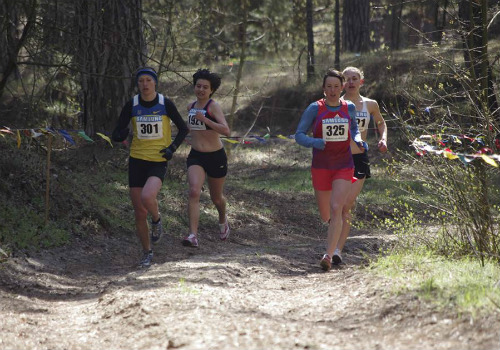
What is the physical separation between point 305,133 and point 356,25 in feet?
66.2

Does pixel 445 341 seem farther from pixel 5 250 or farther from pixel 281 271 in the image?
pixel 5 250

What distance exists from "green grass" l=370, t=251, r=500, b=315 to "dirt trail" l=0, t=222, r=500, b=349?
0.42ft

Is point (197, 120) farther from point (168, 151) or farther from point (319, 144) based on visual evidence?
point (319, 144)

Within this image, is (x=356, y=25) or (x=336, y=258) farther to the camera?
(x=356, y=25)

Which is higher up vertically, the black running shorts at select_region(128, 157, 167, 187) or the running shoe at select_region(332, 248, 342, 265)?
the black running shorts at select_region(128, 157, 167, 187)

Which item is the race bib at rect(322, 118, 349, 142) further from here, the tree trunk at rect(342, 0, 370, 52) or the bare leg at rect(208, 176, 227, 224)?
the tree trunk at rect(342, 0, 370, 52)

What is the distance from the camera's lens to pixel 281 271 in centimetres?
811

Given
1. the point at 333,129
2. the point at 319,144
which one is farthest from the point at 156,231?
the point at 333,129

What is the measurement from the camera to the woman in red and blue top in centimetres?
788

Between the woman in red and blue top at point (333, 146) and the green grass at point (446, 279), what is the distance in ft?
3.07

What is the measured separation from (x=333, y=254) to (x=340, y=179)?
893 millimetres

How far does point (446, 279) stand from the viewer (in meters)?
5.74

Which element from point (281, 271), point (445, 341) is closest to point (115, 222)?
point (281, 271)

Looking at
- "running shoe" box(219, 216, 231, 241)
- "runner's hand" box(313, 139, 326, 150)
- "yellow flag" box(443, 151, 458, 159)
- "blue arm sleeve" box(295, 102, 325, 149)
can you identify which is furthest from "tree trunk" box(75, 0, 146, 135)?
"yellow flag" box(443, 151, 458, 159)
